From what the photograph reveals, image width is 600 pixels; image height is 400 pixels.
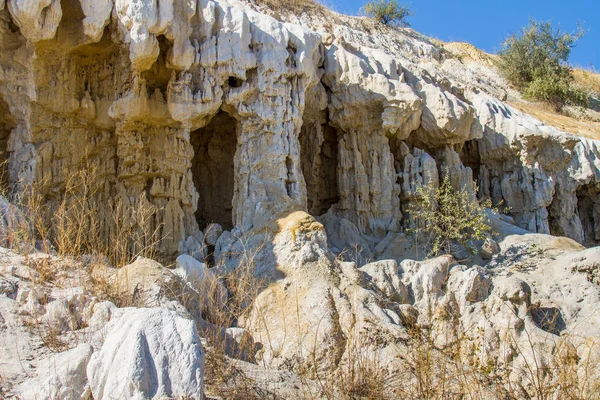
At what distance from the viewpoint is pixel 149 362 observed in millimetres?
4520

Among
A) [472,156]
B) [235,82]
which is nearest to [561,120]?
[472,156]

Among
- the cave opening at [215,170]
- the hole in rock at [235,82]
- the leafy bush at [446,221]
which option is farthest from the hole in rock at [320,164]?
the hole in rock at [235,82]

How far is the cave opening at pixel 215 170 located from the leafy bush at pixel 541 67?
54.4 feet

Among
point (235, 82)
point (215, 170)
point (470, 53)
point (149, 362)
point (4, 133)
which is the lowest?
point (149, 362)

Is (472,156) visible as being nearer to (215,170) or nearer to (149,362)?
(215,170)

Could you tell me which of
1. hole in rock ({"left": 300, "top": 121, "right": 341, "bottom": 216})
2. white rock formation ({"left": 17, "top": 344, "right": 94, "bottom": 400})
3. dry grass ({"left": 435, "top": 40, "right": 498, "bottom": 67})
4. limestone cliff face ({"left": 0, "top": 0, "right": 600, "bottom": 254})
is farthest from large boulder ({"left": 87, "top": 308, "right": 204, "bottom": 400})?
dry grass ({"left": 435, "top": 40, "right": 498, "bottom": 67})

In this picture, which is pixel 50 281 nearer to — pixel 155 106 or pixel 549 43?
pixel 155 106

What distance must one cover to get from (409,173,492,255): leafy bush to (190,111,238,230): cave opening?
168 inches

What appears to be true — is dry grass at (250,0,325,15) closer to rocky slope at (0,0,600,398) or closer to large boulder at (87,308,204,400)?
rocky slope at (0,0,600,398)

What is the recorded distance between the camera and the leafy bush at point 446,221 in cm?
1271

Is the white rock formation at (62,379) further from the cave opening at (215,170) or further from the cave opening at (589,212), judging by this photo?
the cave opening at (589,212)

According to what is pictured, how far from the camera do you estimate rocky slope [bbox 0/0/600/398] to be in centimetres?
823

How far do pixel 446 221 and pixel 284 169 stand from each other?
3.77 meters

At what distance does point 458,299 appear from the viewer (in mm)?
9805
